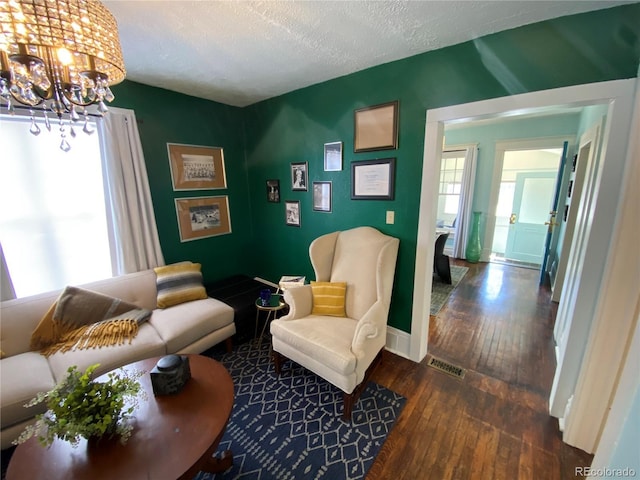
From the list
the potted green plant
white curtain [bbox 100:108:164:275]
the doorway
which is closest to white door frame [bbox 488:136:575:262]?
the doorway

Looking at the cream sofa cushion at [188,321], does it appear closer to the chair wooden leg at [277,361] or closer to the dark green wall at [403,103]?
the chair wooden leg at [277,361]

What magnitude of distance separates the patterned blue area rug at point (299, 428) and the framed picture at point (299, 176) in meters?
1.83

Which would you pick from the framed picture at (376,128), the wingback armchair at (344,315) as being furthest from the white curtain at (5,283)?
the framed picture at (376,128)

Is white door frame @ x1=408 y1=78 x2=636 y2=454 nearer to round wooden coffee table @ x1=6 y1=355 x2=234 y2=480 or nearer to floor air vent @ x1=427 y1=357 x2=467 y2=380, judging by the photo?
floor air vent @ x1=427 y1=357 x2=467 y2=380

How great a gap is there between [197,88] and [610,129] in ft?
10.3

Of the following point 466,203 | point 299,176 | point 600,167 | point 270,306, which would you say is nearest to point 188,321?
point 270,306

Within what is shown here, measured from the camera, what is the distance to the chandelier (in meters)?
0.93

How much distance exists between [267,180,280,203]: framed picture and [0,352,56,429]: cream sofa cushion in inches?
92.4

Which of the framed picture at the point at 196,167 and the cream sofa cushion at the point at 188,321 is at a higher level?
the framed picture at the point at 196,167

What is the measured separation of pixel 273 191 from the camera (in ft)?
Answer: 10.5

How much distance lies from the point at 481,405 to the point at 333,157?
91.0 inches

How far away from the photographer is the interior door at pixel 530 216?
4766 mm

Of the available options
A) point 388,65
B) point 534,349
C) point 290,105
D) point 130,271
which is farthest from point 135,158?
point 534,349

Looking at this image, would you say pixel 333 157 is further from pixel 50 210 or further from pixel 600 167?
pixel 50 210
